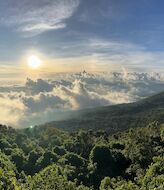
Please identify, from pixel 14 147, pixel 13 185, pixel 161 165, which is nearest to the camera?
pixel 13 185

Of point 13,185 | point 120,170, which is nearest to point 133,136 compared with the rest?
point 120,170

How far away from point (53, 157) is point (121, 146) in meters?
25.9

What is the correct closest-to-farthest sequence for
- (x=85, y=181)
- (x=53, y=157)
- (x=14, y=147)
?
(x=85, y=181), (x=53, y=157), (x=14, y=147)

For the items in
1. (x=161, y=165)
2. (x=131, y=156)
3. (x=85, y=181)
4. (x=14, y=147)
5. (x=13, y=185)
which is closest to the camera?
(x=13, y=185)

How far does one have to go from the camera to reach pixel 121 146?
158 m

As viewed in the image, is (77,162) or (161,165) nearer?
(161,165)

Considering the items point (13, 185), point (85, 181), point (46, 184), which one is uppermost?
point (13, 185)

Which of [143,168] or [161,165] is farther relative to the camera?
[143,168]

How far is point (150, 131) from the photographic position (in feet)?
505

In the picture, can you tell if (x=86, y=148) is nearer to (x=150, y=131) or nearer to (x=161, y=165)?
(x=150, y=131)

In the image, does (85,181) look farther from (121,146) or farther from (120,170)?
(121,146)

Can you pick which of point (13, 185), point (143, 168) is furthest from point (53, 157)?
point (13, 185)

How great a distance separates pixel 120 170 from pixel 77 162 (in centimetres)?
1510

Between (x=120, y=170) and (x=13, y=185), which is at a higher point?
(x=13, y=185)
